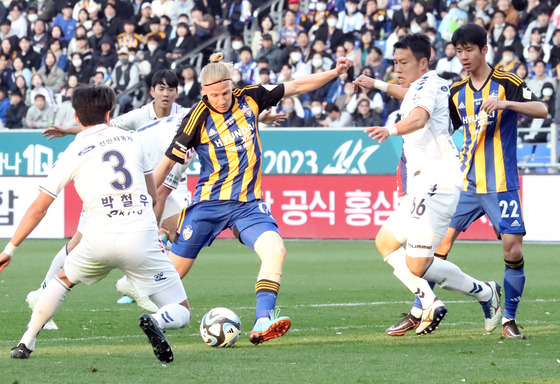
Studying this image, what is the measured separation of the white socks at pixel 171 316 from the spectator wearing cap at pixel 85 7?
2047cm

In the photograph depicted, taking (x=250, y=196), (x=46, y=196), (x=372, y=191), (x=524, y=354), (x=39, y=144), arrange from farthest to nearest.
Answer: (x=39, y=144)
(x=372, y=191)
(x=250, y=196)
(x=524, y=354)
(x=46, y=196)

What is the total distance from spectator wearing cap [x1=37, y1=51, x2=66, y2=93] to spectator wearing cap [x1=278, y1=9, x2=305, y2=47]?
5194 millimetres

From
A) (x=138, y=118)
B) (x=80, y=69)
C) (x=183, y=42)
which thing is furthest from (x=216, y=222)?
(x=80, y=69)

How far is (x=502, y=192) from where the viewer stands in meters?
8.27

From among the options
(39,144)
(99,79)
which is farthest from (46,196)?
(99,79)

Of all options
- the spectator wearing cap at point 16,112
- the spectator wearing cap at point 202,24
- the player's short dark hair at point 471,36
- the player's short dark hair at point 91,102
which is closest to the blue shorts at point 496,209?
the player's short dark hair at point 471,36

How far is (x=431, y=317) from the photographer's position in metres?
7.96

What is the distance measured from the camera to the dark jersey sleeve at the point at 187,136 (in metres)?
7.86

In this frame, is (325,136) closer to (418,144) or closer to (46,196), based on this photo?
(418,144)

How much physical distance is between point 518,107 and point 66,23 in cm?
2026

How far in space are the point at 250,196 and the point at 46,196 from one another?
5.83 ft

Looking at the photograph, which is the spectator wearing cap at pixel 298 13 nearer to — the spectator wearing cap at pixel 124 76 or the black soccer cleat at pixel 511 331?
the spectator wearing cap at pixel 124 76

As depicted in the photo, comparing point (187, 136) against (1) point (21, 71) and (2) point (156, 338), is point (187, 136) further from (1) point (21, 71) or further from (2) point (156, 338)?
(1) point (21, 71)

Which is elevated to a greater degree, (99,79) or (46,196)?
(46,196)
